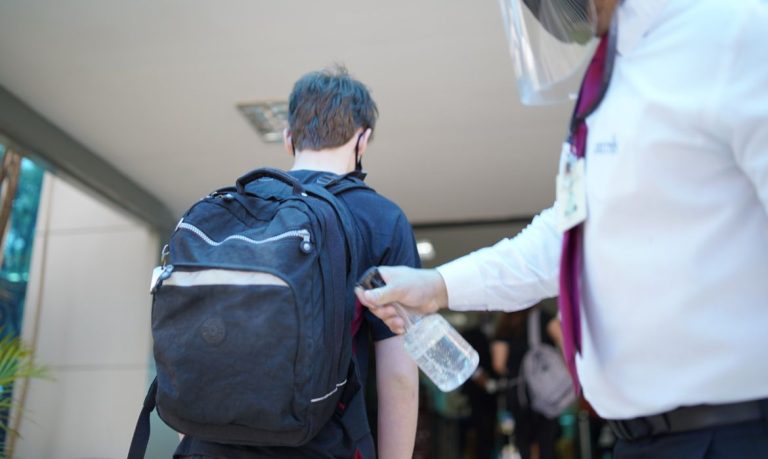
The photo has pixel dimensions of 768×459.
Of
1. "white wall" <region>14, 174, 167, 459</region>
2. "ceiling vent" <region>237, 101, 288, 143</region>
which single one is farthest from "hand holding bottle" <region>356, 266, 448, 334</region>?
"white wall" <region>14, 174, 167, 459</region>

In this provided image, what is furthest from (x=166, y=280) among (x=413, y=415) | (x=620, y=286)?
(x=620, y=286)

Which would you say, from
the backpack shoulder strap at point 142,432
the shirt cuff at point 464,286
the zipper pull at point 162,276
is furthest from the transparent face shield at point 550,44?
the backpack shoulder strap at point 142,432

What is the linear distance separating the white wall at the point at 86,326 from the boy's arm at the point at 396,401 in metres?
4.98

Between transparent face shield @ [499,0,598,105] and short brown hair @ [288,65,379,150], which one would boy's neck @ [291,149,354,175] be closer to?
short brown hair @ [288,65,379,150]

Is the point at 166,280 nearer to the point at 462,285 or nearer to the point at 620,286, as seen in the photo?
the point at 462,285

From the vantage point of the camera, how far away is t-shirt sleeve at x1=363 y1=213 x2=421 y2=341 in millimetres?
1573

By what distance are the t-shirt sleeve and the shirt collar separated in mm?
677

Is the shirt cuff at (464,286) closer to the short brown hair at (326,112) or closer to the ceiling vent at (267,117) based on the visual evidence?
the short brown hair at (326,112)

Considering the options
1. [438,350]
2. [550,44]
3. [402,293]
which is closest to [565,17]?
[550,44]

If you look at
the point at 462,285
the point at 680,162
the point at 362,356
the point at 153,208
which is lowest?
the point at 362,356

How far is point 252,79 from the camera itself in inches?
165

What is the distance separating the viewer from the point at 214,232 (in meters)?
1.40

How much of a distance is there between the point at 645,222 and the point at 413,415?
2.51ft

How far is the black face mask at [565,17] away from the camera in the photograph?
116 cm
